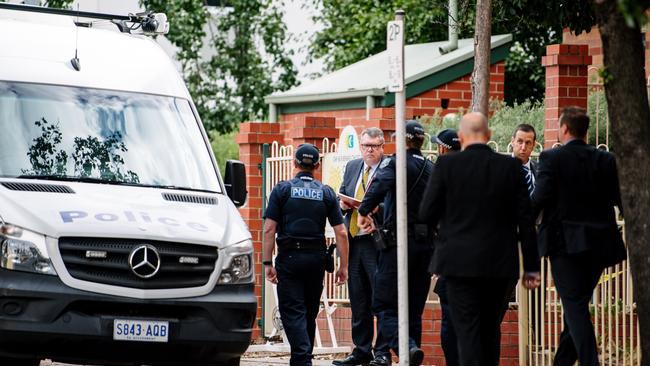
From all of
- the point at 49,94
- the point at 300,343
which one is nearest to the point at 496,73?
the point at 300,343

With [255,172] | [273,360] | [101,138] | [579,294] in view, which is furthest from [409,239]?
[255,172]

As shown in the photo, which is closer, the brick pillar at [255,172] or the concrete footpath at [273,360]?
the concrete footpath at [273,360]

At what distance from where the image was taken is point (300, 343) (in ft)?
37.6

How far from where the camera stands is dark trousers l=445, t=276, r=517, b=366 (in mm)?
9086

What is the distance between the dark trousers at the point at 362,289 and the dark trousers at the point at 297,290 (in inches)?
25.3

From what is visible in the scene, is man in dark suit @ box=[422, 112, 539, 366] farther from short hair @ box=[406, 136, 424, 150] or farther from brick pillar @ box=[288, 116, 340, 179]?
brick pillar @ box=[288, 116, 340, 179]

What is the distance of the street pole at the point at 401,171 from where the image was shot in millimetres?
9305

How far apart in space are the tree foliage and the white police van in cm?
1710

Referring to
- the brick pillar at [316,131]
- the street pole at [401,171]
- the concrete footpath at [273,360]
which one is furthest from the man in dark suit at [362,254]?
the street pole at [401,171]

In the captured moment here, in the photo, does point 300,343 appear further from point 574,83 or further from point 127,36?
point 574,83

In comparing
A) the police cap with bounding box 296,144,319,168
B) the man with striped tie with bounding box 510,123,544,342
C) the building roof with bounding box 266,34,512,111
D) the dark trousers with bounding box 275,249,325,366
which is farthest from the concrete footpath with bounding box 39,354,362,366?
the building roof with bounding box 266,34,512,111

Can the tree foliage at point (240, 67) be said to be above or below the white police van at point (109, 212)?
above

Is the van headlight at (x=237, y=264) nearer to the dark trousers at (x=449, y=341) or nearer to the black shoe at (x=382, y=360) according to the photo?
the dark trousers at (x=449, y=341)

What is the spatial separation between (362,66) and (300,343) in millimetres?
11914
